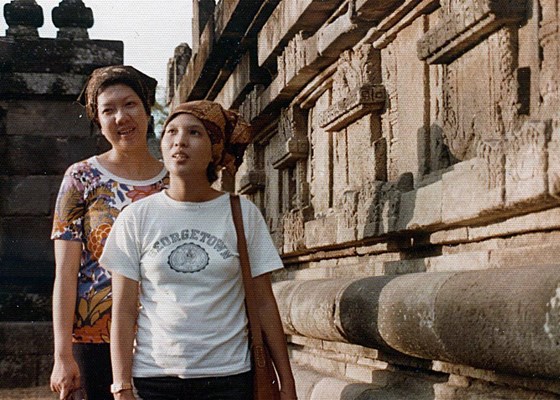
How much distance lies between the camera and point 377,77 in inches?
206

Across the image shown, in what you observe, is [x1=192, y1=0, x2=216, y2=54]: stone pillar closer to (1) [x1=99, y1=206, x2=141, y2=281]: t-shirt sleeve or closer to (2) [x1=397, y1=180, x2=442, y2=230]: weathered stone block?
(2) [x1=397, y1=180, x2=442, y2=230]: weathered stone block

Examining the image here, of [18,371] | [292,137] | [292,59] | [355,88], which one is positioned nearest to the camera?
[355,88]

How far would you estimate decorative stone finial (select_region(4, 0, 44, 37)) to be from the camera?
9.34 meters

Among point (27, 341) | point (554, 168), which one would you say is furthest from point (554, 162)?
point (27, 341)

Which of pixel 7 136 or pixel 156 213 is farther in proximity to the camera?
pixel 7 136

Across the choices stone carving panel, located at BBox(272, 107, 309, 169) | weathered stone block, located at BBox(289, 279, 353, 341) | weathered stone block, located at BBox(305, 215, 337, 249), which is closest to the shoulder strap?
weathered stone block, located at BBox(289, 279, 353, 341)

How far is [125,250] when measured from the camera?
11.0ft

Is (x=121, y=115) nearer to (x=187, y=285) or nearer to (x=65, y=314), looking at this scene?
(x=65, y=314)

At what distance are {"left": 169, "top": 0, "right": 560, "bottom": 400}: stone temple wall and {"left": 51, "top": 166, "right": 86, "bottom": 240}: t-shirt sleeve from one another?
1094 millimetres

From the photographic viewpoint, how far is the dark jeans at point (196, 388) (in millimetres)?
3221

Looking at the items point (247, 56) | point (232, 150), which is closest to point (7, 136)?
point (247, 56)

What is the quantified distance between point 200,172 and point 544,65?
1.08m

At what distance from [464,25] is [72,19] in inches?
235

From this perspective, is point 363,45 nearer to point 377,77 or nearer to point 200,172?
point 377,77
